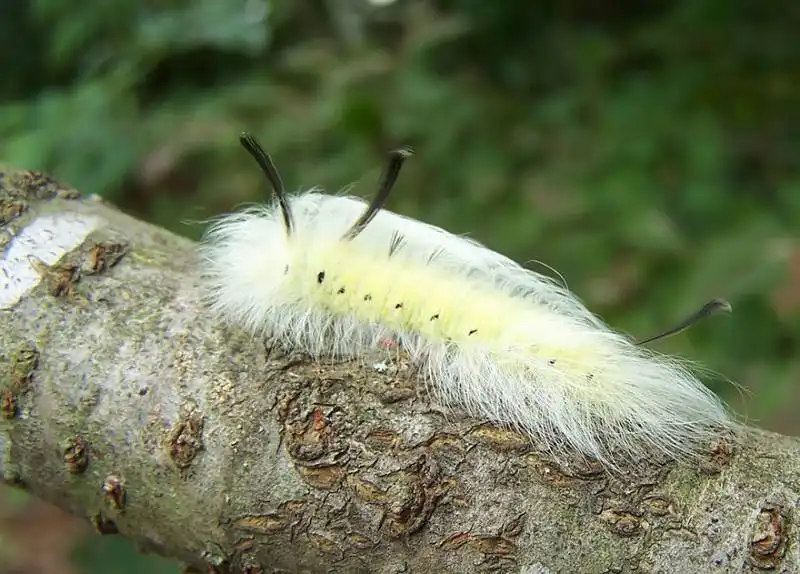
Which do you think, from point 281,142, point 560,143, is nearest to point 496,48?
point 560,143

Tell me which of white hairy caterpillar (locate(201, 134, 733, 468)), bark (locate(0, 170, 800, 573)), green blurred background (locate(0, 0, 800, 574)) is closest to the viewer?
bark (locate(0, 170, 800, 573))

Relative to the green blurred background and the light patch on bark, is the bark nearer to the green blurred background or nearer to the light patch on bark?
the light patch on bark

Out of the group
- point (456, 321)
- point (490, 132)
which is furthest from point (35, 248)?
point (490, 132)

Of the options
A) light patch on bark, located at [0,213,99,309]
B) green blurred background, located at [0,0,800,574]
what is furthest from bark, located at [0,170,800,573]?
green blurred background, located at [0,0,800,574]

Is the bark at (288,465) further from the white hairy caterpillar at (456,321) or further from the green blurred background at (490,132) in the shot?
the green blurred background at (490,132)

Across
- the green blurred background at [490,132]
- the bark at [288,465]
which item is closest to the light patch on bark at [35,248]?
the bark at [288,465]

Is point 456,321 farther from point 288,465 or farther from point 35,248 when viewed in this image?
point 35,248
